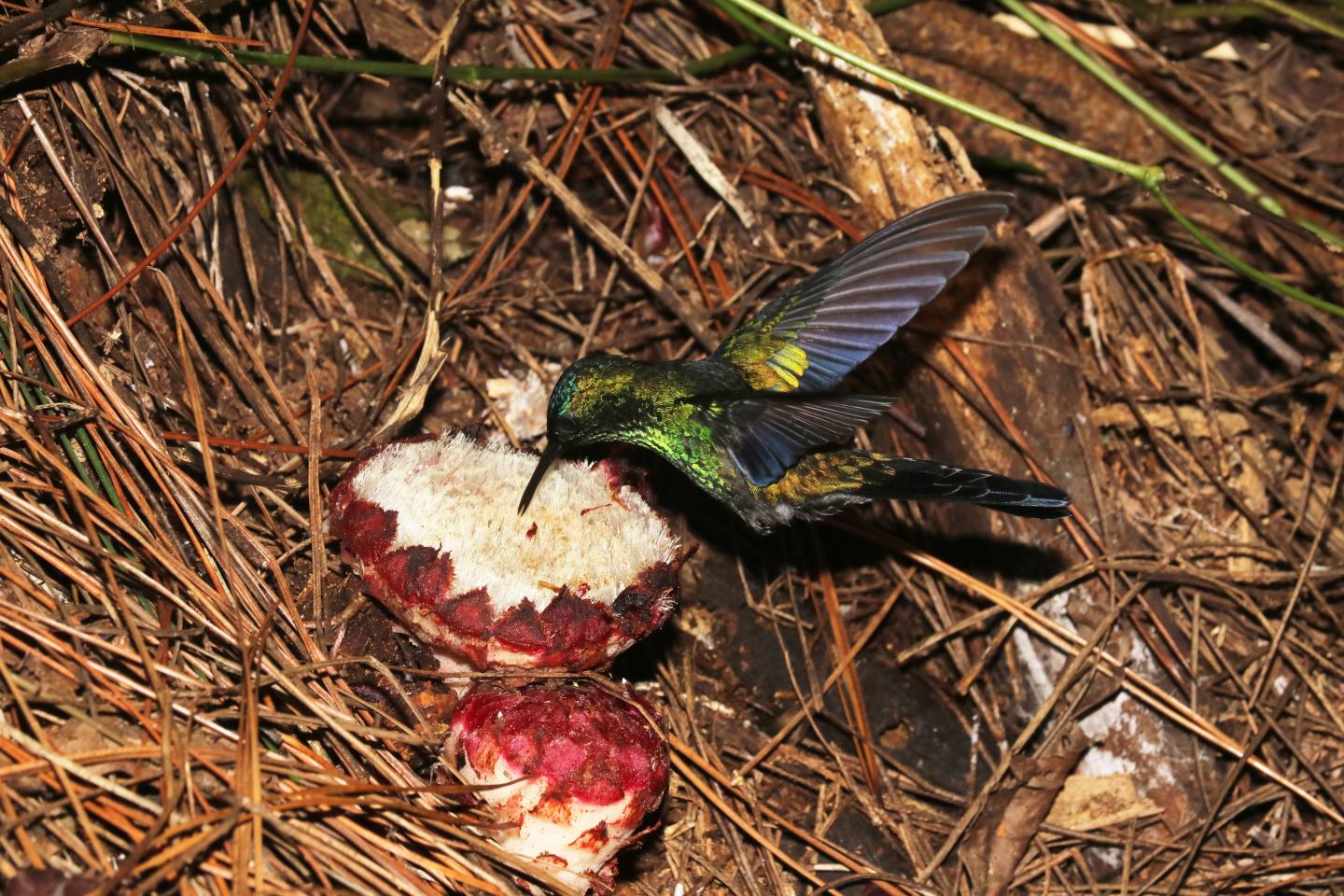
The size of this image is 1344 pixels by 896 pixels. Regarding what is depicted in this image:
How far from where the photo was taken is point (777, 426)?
8.23 feet

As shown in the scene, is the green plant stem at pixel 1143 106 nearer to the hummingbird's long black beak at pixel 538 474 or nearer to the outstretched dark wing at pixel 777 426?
the outstretched dark wing at pixel 777 426

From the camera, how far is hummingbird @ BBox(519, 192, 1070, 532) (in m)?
2.52

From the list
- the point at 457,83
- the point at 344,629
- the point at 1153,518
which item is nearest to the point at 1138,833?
the point at 1153,518

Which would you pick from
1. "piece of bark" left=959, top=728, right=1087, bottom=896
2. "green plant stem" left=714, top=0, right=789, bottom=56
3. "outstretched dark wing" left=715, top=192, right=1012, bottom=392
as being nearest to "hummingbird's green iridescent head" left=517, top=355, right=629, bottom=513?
"outstretched dark wing" left=715, top=192, right=1012, bottom=392

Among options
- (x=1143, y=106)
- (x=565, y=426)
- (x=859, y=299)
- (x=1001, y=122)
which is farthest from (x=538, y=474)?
(x=1143, y=106)

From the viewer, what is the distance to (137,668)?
80.4 inches

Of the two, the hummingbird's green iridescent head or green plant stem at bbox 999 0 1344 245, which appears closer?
the hummingbird's green iridescent head

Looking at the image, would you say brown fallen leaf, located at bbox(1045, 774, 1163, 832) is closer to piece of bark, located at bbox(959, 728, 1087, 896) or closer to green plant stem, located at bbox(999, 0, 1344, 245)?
piece of bark, located at bbox(959, 728, 1087, 896)

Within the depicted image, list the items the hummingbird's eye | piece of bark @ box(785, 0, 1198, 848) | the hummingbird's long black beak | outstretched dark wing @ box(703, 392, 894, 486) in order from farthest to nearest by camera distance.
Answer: piece of bark @ box(785, 0, 1198, 848) → the hummingbird's eye → outstretched dark wing @ box(703, 392, 894, 486) → the hummingbird's long black beak

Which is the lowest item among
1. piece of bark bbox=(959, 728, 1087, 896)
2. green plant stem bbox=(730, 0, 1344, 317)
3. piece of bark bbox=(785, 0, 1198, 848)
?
piece of bark bbox=(959, 728, 1087, 896)

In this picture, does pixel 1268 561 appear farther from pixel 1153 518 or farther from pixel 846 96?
pixel 846 96

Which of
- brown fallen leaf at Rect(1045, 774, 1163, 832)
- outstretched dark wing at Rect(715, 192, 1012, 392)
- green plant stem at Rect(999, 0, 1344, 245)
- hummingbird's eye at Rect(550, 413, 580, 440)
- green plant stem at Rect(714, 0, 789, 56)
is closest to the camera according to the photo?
hummingbird's eye at Rect(550, 413, 580, 440)

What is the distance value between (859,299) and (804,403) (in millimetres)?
465

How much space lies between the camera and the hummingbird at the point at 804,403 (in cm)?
252
